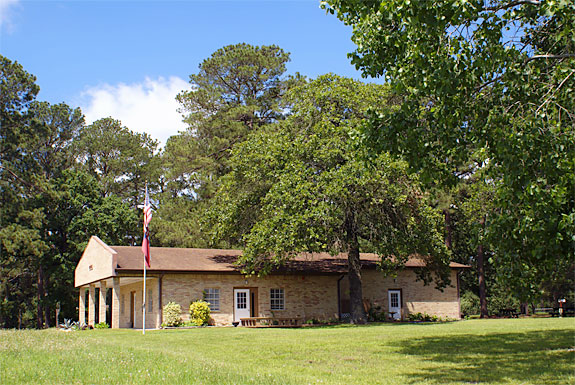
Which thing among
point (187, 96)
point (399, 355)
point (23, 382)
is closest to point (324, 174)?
point (399, 355)

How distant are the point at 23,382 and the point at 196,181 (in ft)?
108

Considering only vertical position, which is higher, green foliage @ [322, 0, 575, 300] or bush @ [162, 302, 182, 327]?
green foliage @ [322, 0, 575, 300]

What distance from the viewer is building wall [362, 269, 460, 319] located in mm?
33031

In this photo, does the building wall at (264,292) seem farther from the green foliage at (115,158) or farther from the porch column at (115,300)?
the green foliage at (115,158)

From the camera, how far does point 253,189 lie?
90.0 feet

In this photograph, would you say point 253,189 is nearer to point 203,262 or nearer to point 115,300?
point 203,262

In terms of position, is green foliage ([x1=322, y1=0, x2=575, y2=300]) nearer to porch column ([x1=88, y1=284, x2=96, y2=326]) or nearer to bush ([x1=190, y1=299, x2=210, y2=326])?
bush ([x1=190, y1=299, x2=210, y2=326])

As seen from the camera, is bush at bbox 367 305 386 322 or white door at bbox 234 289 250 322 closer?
white door at bbox 234 289 250 322

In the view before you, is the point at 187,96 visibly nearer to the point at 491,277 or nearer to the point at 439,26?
the point at 491,277

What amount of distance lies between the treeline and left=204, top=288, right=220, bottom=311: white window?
2455 mm

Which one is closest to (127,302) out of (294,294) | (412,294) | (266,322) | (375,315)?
(266,322)

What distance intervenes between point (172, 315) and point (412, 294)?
49.0 ft

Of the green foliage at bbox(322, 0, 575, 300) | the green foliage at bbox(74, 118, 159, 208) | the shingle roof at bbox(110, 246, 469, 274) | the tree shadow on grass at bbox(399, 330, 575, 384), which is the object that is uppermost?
the green foliage at bbox(74, 118, 159, 208)

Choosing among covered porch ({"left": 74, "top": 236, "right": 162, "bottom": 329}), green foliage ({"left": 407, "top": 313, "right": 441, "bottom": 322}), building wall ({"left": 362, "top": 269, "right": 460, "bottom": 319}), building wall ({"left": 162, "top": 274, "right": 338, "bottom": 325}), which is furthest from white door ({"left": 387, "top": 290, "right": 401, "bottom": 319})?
covered porch ({"left": 74, "top": 236, "right": 162, "bottom": 329})
